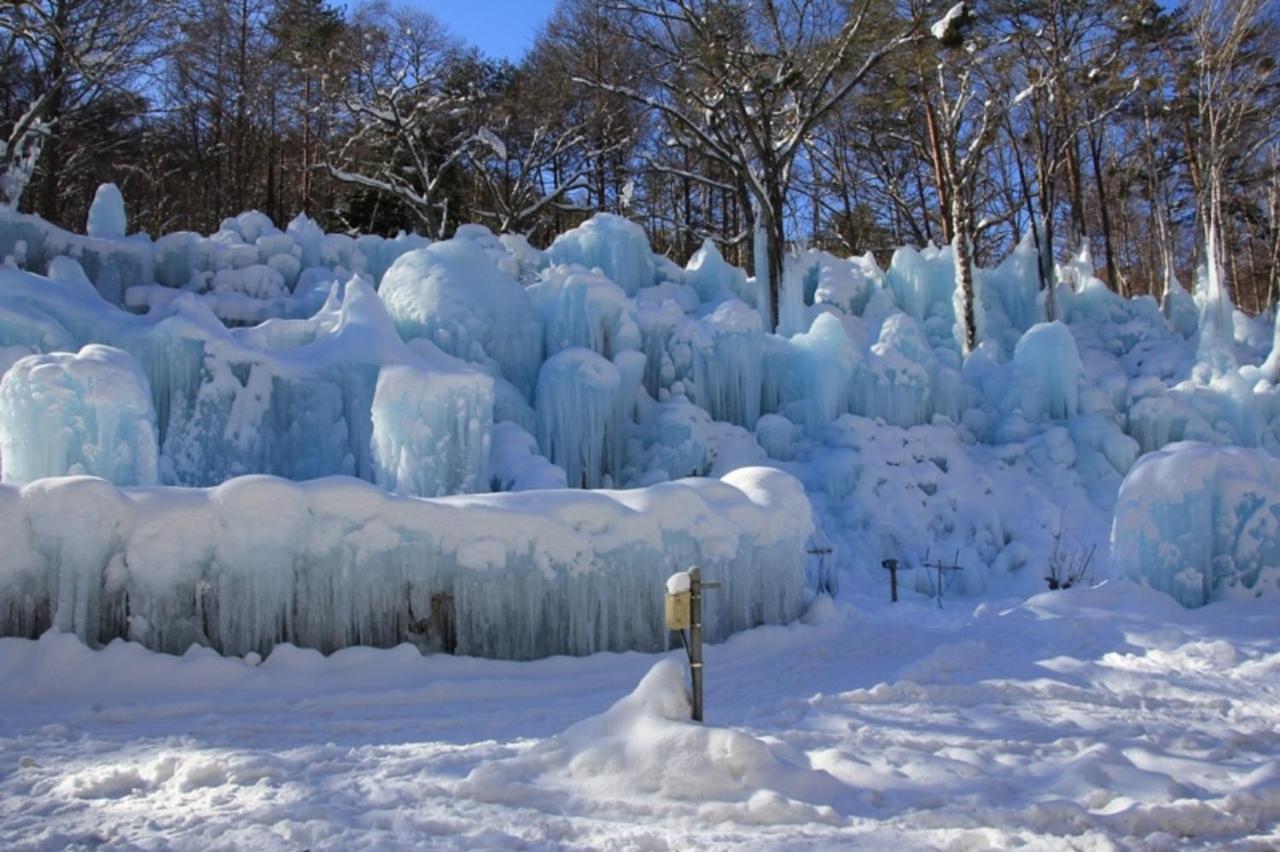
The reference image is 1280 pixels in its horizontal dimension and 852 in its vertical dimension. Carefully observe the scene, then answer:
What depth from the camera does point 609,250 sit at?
54.3ft

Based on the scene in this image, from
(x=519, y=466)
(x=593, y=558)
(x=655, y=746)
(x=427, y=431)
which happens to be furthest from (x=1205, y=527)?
(x=427, y=431)

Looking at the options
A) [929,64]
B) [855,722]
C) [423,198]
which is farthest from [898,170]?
[855,722]

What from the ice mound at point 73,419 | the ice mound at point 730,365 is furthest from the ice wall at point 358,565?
the ice mound at point 730,365

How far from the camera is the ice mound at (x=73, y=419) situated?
27.6ft

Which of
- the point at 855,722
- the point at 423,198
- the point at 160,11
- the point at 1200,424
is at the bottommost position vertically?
the point at 855,722

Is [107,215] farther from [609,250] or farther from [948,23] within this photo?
[948,23]

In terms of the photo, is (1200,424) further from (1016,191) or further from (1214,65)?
(1016,191)

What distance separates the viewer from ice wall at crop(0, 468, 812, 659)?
20.3 ft

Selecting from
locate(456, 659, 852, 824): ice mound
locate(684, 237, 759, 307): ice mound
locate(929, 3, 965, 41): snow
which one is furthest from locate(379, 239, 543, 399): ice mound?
locate(456, 659, 852, 824): ice mound

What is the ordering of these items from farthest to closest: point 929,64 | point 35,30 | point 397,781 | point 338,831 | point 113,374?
point 929,64
point 35,30
point 113,374
point 397,781
point 338,831

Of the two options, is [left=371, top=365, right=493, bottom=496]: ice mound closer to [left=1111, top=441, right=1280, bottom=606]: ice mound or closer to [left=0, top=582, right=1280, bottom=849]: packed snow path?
[left=0, top=582, right=1280, bottom=849]: packed snow path

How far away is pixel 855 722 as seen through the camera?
5.17m

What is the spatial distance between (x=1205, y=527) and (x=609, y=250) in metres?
10.1

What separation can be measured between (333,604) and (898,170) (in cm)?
2157
